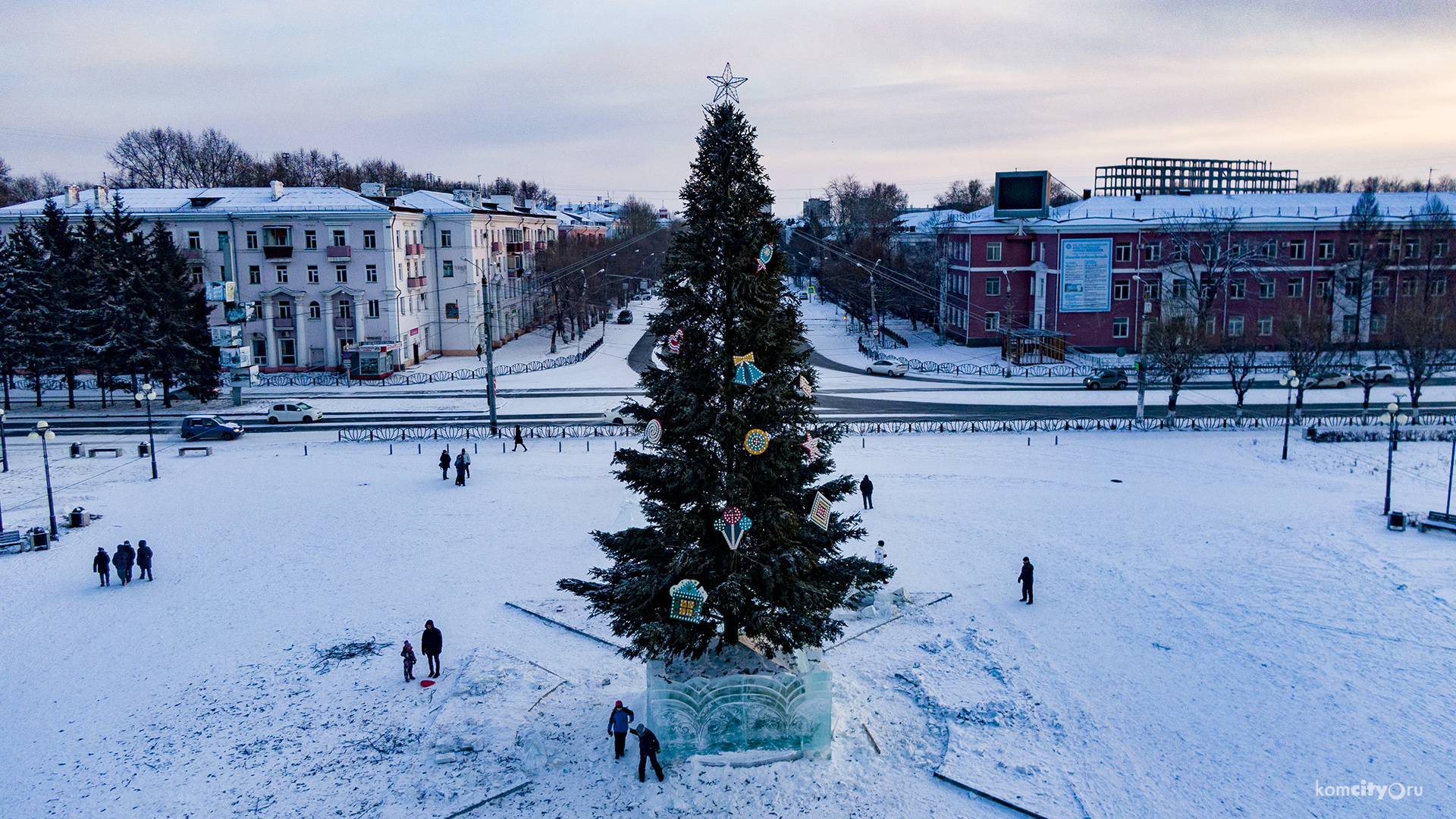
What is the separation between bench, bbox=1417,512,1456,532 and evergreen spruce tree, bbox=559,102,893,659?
20517mm

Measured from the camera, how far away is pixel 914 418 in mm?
41906

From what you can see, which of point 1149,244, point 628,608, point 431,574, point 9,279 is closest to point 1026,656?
point 628,608

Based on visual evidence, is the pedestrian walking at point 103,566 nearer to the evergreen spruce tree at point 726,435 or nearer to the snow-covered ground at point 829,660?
the snow-covered ground at point 829,660

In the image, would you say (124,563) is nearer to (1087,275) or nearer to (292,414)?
(292,414)

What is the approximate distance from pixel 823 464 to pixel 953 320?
57.5 m

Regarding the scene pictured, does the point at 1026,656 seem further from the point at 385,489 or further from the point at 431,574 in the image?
the point at 385,489

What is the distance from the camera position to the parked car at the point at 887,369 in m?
56.3

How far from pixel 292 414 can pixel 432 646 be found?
30.9 m

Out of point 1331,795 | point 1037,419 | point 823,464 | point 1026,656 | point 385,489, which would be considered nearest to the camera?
point 1331,795

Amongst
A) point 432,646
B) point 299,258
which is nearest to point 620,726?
point 432,646

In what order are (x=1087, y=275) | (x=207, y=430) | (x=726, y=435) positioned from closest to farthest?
(x=726, y=435) < (x=207, y=430) < (x=1087, y=275)

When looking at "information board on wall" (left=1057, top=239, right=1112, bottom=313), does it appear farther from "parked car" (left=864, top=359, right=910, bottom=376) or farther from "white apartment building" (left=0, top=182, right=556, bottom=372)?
"white apartment building" (left=0, top=182, right=556, bottom=372)

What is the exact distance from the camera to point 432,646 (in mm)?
17891

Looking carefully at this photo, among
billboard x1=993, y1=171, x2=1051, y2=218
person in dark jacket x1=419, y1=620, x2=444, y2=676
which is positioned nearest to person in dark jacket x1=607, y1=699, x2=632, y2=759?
person in dark jacket x1=419, y1=620, x2=444, y2=676
